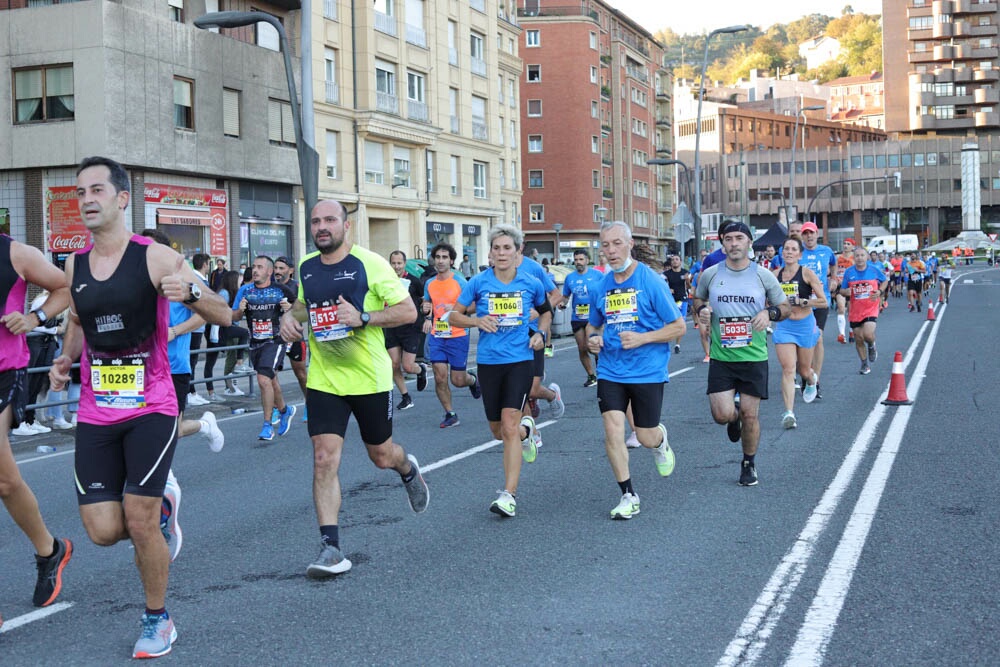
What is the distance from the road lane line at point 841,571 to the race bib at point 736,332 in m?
1.30

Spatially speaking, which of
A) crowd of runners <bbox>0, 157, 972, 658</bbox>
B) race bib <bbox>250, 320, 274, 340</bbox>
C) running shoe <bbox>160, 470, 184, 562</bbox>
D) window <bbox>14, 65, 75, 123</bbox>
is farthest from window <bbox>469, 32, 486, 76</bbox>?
running shoe <bbox>160, 470, 184, 562</bbox>

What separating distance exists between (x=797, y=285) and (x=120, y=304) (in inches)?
343

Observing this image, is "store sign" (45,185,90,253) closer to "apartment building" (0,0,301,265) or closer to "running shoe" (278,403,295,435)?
"apartment building" (0,0,301,265)

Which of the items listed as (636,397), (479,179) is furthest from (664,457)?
(479,179)

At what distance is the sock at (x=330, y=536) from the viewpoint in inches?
227

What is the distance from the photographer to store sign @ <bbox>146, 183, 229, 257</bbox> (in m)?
28.3

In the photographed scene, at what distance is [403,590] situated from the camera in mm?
5457

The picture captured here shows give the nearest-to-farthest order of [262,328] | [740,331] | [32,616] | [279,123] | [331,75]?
[32,616] < [740,331] < [262,328] < [279,123] < [331,75]

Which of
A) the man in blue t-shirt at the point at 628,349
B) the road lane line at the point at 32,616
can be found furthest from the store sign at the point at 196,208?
the road lane line at the point at 32,616

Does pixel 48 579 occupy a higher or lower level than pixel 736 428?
lower

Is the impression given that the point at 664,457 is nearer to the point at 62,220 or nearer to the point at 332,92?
the point at 62,220

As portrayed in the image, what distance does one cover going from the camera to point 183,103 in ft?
95.0

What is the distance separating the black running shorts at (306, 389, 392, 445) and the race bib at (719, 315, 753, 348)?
3043 millimetres

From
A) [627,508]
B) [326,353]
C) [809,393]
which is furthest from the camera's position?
[809,393]
